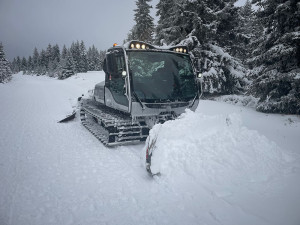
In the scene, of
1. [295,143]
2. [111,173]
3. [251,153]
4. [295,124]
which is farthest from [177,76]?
[295,124]

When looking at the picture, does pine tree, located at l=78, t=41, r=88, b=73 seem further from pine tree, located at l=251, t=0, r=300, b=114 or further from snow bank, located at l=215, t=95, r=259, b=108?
pine tree, located at l=251, t=0, r=300, b=114

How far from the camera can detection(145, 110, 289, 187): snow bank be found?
3.67 metres

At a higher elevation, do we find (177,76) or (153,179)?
(177,76)

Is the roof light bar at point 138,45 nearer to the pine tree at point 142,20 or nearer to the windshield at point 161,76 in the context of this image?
the windshield at point 161,76

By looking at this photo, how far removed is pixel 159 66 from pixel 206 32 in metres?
8.53

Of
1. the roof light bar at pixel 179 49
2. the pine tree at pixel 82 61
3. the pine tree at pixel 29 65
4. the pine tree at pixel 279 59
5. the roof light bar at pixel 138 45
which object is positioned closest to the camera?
the roof light bar at pixel 138 45

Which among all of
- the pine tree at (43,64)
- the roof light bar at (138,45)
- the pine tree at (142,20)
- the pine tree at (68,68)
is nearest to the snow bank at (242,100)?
the roof light bar at (138,45)

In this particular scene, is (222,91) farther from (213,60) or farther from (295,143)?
(295,143)

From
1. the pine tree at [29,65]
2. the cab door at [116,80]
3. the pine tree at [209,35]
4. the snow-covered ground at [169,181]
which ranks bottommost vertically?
the snow-covered ground at [169,181]

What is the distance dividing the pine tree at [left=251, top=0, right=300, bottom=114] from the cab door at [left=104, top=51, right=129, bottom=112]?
704 cm

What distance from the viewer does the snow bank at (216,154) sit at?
144 inches

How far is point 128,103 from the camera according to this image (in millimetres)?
5426

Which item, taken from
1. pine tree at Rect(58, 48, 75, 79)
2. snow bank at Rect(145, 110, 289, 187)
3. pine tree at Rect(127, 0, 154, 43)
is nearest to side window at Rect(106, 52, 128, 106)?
snow bank at Rect(145, 110, 289, 187)

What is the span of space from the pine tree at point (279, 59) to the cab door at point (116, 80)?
23.1 ft
